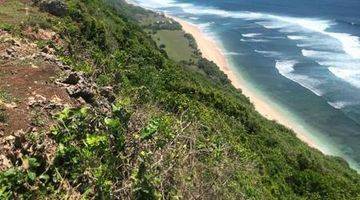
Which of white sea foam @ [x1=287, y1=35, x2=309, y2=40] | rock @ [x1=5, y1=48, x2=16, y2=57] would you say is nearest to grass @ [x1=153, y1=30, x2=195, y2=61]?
white sea foam @ [x1=287, y1=35, x2=309, y2=40]

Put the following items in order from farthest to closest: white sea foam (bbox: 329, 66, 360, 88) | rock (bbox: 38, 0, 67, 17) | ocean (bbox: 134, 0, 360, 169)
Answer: white sea foam (bbox: 329, 66, 360, 88) < ocean (bbox: 134, 0, 360, 169) < rock (bbox: 38, 0, 67, 17)

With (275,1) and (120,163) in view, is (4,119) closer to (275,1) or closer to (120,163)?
(120,163)

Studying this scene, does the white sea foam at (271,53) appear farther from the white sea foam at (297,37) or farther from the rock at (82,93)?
the rock at (82,93)

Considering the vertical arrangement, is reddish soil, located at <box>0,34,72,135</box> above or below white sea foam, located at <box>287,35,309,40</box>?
above

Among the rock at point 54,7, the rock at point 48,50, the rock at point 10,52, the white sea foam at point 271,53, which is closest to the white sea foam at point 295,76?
the white sea foam at point 271,53

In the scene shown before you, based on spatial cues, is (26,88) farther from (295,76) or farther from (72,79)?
(295,76)

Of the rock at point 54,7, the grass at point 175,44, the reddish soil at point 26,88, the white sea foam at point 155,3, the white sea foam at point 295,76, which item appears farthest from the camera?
the white sea foam at point 155,3

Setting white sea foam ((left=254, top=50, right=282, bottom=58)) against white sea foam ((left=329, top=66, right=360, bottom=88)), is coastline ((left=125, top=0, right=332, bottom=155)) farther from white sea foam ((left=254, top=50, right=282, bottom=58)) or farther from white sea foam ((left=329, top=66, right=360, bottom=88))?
white sea foam ((left=329, top=66, right=360, bottom=88))
